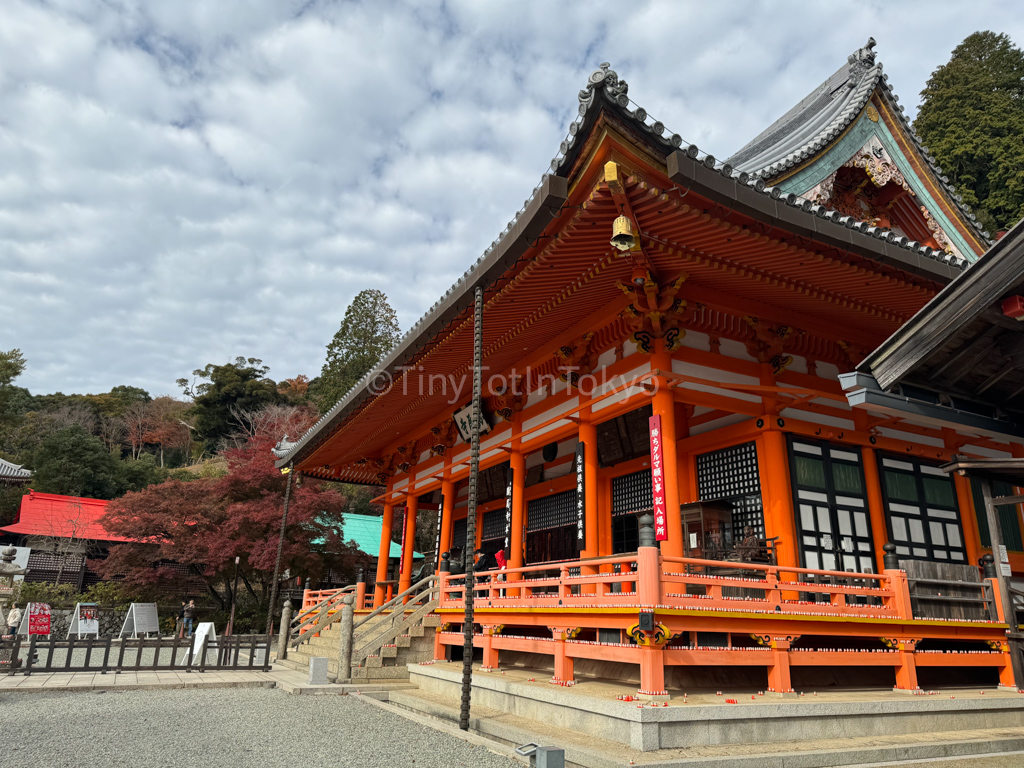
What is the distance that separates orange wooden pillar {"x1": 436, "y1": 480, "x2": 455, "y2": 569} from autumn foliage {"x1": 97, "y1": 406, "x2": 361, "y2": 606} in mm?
8948

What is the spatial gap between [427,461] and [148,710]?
869cm

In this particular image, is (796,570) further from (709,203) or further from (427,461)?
(427,461)

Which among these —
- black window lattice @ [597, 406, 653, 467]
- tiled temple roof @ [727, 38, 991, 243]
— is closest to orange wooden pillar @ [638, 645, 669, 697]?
black window lattice @ [597, 406, 653, 467]

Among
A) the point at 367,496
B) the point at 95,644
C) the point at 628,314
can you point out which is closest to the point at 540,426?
the point at 628,314

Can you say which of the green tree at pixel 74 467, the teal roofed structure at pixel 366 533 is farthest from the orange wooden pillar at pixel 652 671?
the green tree at pixel 74 467

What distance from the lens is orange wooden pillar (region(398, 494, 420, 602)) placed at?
52.5ft

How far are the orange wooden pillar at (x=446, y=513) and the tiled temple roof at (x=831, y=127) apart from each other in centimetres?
915

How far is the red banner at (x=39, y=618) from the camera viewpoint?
1235 cm

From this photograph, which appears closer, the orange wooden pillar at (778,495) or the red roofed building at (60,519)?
the orange wooden pillar at (778,495)

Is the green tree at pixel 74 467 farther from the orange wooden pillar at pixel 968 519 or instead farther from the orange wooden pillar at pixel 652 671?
the orange wooden pillar at pixel 968 519

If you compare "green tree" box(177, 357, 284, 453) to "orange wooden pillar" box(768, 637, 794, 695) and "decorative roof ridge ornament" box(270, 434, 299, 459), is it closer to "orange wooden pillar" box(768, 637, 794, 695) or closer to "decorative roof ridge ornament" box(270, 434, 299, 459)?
"decorative roof ridge ornament" box(270, 434, 299, 459)

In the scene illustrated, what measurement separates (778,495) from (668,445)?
6.41ft

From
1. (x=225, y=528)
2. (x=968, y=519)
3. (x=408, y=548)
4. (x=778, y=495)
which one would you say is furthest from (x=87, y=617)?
(x=968, y=519)

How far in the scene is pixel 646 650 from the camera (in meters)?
5.86
